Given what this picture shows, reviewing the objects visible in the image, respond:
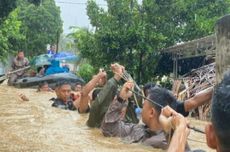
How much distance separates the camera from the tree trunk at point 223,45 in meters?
4.46

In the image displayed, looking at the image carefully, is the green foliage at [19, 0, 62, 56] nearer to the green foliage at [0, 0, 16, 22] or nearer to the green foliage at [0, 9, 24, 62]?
the green foliage at [0, 9, 24, 62]

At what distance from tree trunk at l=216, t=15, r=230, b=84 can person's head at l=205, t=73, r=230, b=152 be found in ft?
9.61

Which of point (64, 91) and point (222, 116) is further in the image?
point (64, 91)

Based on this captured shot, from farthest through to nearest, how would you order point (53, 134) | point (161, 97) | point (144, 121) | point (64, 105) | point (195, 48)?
point (195, 48), point (64, 105), point (53, 134), point (144, 121), point (161, 97)

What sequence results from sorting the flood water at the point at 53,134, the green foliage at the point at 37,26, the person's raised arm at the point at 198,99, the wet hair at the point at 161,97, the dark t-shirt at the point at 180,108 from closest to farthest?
the person's raised arm at the point at 198,99 → the dark t-shirt at the point at 180,108 → the wet hair at the point at 161,97 → the flood water at the point at 53,134 → the green foliage at the point at 37,26

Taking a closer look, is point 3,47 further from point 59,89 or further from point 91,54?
point 59,89

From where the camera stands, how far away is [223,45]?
15.0 ft

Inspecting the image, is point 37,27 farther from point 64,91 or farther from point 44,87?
point 64,91

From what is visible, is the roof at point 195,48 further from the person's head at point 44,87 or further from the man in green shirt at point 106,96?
the man in green shirt at point 106,96

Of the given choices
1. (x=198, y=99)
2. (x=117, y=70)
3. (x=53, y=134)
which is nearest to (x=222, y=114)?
(x=198, y=99)

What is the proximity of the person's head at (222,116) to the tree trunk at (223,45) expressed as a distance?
9.61ft

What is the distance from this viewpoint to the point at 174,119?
2166 mm

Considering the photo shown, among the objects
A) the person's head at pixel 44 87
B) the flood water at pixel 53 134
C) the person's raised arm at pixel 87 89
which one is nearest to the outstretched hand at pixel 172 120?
the flood water at pixel 53 134

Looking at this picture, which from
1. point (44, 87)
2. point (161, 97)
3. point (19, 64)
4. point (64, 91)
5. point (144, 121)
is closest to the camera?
point (161, 97)
